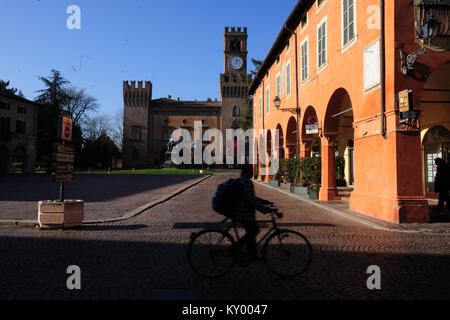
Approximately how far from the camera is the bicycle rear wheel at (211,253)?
404cm

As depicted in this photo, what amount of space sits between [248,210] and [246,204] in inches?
3.2

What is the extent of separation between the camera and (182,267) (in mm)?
4559

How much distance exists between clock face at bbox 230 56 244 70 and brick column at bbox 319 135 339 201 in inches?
2552

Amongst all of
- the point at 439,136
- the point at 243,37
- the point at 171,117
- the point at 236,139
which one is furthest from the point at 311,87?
the point at 243,37

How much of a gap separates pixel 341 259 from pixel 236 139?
6349 cm

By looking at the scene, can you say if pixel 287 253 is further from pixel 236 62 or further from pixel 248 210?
pixel 236 62

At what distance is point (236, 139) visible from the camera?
224ft

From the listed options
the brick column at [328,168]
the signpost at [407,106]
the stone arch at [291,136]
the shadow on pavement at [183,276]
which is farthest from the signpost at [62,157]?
the stone arch at [291,136]

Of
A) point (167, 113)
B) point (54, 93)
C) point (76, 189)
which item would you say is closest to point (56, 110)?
point (54, 93)

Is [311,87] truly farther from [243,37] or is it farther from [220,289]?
[243,37]

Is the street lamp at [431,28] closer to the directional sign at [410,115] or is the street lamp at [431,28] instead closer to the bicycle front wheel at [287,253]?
the directional sign at [410,115]

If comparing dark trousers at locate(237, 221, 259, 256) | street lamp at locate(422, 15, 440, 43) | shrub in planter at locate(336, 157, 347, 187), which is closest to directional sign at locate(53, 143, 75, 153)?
dark trousers at locate(237, 221, 259, 256)

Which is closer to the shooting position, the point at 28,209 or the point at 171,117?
the point at 28,209

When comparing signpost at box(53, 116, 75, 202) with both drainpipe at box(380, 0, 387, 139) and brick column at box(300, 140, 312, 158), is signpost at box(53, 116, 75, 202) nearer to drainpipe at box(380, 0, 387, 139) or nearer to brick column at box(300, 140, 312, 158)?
drainpipe at box(380, 0, 387, 139)
